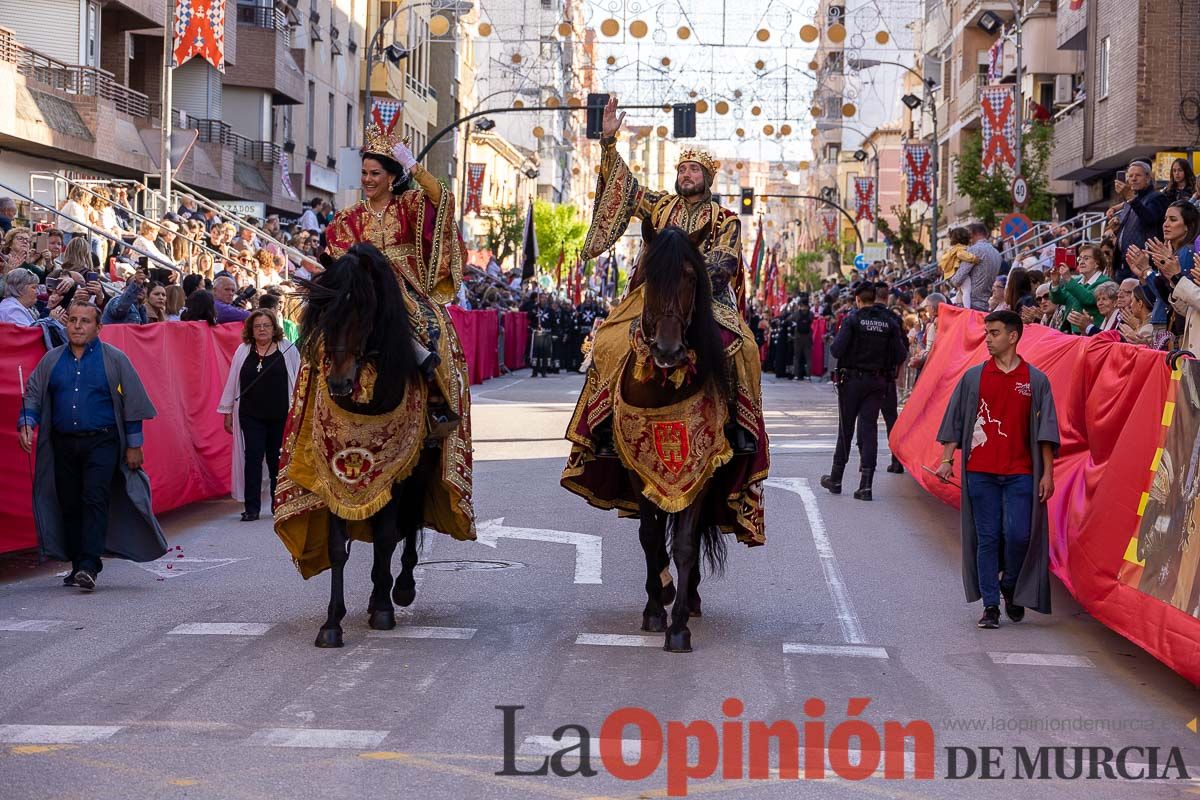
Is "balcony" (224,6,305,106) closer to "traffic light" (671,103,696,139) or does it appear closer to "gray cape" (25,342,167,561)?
"traffic light" (671,103,696,139)

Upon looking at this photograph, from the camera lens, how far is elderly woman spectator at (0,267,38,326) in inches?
502

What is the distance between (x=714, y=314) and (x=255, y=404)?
641 centimetres

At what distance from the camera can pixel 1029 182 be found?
129 ft

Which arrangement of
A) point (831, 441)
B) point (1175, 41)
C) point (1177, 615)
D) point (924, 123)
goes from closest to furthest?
point (1177, 615) < point (831, 441) < point (1175, 41) < point (924, 123)

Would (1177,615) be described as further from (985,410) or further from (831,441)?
(831,441)

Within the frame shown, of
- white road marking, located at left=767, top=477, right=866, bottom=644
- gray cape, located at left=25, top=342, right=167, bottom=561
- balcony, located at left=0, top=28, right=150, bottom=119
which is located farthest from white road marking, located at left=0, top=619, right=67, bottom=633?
balcony, located at left=0, top=28, right=150, bottom=119

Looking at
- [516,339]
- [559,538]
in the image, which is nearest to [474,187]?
[516,339]

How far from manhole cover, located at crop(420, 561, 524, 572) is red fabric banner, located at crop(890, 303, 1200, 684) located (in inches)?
140

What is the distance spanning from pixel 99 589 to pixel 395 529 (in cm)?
241

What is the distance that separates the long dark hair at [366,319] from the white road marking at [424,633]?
1.17 m

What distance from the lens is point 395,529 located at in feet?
30.9

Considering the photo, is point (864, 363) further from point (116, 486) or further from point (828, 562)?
point (116, 486)

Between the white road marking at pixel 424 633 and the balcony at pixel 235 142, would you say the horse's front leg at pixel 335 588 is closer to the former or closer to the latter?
the white road marking at pixel 424 633

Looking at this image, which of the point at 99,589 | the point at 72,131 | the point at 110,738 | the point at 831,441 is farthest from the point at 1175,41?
the point at 110,738
